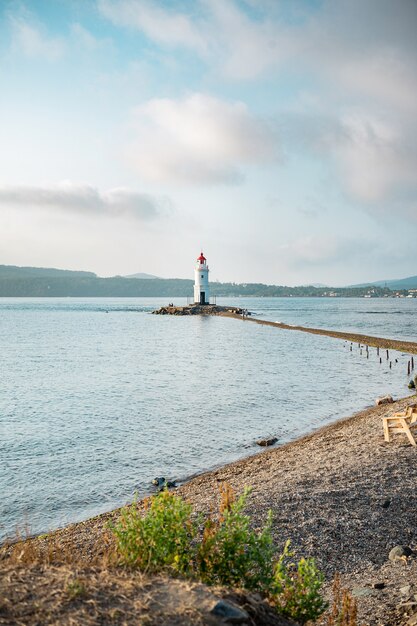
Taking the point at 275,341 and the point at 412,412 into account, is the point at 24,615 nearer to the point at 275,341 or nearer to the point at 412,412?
the point at 412,412

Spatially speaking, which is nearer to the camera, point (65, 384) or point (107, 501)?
point (107, 501)

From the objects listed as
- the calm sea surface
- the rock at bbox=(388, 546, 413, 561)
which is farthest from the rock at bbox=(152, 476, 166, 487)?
the rock at bbox=(388, 546, 413, 561)

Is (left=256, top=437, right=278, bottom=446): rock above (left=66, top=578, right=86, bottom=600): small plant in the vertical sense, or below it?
below

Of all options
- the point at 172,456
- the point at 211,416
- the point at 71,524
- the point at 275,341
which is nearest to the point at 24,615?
the point at 71,524

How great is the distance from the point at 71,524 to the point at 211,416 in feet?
43.7

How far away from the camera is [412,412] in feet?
56.4

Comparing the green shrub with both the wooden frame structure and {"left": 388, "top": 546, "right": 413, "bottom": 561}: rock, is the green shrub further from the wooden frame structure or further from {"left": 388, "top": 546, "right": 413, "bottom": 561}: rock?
the wooden frame structure

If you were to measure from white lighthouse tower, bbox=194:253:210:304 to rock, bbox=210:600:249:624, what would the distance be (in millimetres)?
123154

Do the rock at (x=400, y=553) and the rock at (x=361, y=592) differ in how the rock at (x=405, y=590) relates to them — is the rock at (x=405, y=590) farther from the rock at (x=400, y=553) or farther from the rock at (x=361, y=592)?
the rock at (x=400, y=553)

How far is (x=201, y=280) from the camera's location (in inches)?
5212

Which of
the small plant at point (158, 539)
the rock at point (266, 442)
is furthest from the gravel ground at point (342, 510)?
the rock at point (266, 442)

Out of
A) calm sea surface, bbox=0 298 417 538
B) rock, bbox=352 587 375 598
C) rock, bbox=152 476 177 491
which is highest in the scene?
rock, bbox=352 587 375 598

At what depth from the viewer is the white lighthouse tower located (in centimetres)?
12800

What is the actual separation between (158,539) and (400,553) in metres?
5.31
